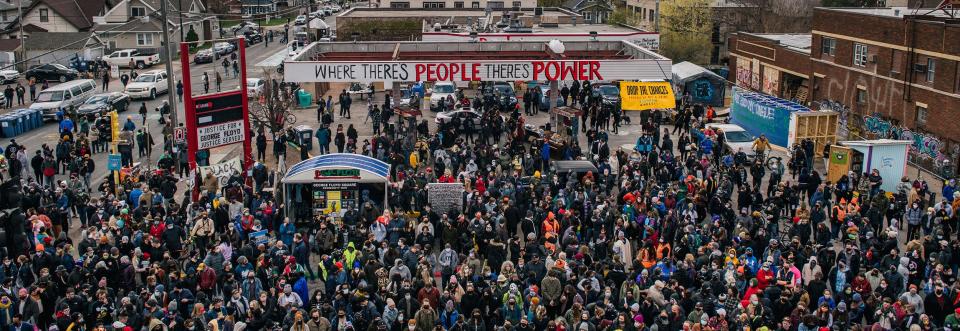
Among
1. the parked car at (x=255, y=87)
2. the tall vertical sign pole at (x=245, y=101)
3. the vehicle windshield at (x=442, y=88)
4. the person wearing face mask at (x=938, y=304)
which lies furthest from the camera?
the parked car at (x=255, y=87)

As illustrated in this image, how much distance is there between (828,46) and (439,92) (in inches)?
647

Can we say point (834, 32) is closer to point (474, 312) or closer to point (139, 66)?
point (474, 312)

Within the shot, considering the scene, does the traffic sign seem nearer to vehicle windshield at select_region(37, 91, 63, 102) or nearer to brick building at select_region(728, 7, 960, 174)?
vehicle windshield at select_region(37, 91, 63, 102)

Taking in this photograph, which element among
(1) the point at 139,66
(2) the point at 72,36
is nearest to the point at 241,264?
(1) the point at 139,66

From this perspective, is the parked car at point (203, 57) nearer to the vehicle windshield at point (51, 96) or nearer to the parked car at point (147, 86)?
the parked car at point (147, 86)

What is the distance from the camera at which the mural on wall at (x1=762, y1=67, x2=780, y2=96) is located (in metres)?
47.9

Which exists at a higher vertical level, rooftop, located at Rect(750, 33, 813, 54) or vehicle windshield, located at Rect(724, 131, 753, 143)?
rooftop, located at Rect(750, 33, 813, 54)

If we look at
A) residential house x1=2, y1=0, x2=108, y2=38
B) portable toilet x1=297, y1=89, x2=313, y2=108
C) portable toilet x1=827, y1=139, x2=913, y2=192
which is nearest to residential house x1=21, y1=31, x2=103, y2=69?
residential house x1=2, y1=0, x2=108, y2=38

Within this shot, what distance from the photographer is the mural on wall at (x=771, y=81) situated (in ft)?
157

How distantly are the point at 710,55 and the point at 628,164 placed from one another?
124 ft

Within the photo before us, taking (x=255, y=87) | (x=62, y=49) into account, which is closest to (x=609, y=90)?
(x=255, y=87)

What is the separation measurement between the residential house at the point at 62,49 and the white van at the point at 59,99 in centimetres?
1814

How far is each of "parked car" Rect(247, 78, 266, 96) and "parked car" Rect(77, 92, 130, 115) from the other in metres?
5.47

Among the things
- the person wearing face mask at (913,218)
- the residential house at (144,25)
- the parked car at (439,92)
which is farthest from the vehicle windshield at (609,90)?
the residential house at (144,25)
